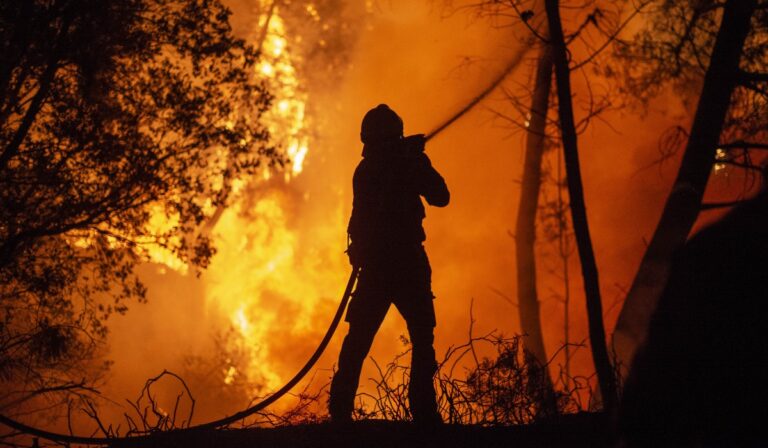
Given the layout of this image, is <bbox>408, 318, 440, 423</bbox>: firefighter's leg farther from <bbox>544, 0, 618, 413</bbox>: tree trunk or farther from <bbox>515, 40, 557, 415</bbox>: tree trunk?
<bbox>515, 40, 557, 415</bbox>: tree trunk

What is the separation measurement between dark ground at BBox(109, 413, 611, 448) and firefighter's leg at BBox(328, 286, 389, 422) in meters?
0.35

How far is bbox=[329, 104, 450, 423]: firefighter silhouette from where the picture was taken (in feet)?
15.1

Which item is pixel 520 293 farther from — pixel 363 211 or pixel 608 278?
pixel 363 211

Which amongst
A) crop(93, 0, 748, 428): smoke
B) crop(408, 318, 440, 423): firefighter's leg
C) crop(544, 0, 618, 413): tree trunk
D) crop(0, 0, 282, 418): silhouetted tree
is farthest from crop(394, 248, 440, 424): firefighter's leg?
crop(93, 0, 748, 428): smoke

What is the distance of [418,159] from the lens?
4.69m

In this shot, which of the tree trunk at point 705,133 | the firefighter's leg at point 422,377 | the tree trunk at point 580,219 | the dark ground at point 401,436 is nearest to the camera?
the dark ground at point 401,436

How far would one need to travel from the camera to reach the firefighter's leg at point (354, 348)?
4.61 metres

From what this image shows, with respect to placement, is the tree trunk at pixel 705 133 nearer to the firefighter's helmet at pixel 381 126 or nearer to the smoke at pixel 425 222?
the firefighter's helmet at pixel 381 126

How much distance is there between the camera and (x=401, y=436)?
4.00m

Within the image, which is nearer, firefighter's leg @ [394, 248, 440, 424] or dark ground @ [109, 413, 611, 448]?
dark ground @ [109, 413, 611, 448]

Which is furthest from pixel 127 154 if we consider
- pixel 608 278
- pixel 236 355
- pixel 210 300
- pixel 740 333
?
pixel 210 300

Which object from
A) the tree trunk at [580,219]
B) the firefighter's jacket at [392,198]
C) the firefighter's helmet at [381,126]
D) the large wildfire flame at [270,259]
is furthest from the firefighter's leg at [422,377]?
the large wildfire flame at [270,259]

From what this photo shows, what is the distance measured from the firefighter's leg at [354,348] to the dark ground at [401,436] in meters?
0.35

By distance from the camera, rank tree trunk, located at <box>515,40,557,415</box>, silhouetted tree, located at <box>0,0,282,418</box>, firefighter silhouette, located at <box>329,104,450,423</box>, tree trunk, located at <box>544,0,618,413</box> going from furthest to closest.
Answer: tree trunk, located at <box>515,40,557,415</box>
silhouetted tree, located at <box>0,0,282,418</box>
tree trunk, located at <box>544,0,618,413</box>
firefighter silhouette, located at <box>329,104,450,423</box>
